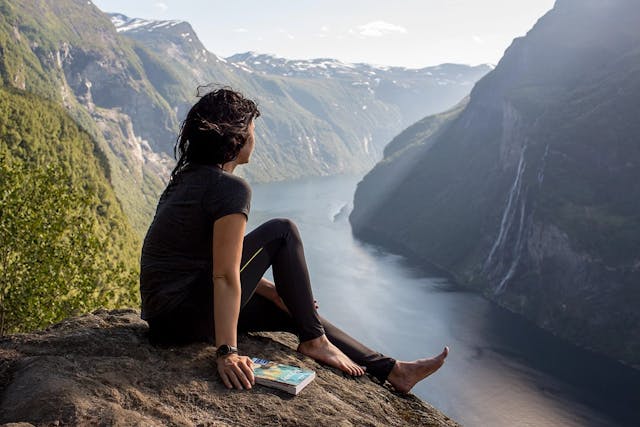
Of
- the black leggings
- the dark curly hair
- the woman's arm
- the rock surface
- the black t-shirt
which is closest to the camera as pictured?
the rock surface

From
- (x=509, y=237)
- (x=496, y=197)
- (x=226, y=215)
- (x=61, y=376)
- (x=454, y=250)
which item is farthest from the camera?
(x=496, y=197)

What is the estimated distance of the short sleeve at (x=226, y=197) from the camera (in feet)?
15.6

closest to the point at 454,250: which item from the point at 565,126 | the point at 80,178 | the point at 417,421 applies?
the point at 565,126

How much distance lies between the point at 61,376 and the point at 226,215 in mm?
1718

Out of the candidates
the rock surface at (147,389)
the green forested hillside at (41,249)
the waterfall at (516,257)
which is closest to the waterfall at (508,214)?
the waterfall at (516,257)

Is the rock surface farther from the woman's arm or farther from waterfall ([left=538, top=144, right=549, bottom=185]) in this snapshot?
waterfall ([left=538, top=144, right=549, bottom=185])

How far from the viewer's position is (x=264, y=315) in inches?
236

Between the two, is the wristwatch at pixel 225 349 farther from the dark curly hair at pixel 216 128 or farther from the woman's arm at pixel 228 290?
the dark curly hair at pixel 216 128

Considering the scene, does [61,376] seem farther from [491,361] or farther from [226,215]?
[491,361]

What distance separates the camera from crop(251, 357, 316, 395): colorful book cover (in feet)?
16.0

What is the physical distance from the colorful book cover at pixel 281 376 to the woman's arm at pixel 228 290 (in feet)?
0.47

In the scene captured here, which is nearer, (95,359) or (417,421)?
(95,359)

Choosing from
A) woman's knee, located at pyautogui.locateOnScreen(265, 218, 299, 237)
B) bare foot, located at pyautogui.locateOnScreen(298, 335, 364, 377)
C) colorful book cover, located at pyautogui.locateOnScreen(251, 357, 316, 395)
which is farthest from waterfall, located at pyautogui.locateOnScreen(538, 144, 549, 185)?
colorful book cover, located at pyautogui.locateOnScreen(251, 357, 316, 395)

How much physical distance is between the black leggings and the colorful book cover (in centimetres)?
59
